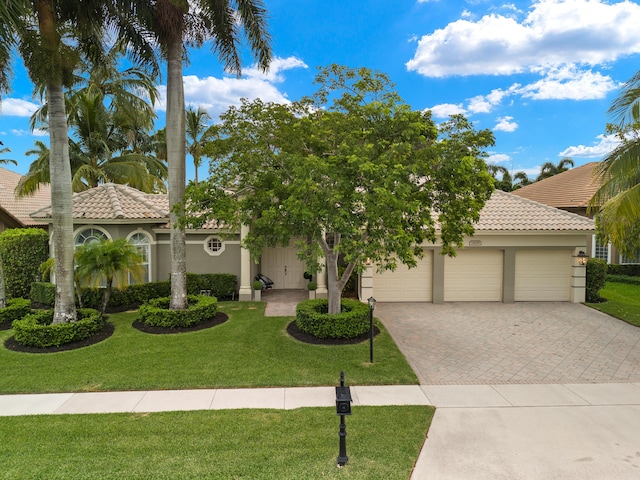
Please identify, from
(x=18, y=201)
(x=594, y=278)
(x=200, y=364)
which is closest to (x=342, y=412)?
(x=200, y=364)

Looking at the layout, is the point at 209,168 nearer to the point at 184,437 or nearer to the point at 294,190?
the point at 294,190

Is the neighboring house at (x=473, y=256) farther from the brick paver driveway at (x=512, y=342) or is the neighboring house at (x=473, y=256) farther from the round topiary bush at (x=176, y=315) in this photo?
the round topiary bush at (x=176, y=315)

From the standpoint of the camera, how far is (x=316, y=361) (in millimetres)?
7965

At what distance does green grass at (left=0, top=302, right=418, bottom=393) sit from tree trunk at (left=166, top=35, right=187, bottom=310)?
165cm

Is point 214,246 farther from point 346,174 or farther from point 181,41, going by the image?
point 346,174

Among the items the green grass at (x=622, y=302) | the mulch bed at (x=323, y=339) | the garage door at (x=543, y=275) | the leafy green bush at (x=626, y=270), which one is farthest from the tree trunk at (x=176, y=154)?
the leafy green bush at (x=626, y=270)

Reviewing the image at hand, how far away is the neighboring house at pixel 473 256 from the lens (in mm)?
13234

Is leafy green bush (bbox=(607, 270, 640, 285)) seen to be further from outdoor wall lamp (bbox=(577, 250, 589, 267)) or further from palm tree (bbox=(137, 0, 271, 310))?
palm tree (bbox=(137, 0, 271, 310))

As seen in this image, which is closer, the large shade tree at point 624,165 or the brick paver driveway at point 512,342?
the brick paver driveway at point 512,342

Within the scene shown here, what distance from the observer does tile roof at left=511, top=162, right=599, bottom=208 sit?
20.0 metres

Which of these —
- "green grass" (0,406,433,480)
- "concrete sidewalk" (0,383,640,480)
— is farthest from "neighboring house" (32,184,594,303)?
"green grass" (0,406,433,480)

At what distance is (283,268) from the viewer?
16.2 m

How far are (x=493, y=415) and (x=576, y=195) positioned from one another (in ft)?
65.5

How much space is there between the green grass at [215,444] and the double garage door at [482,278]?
26.3ft
